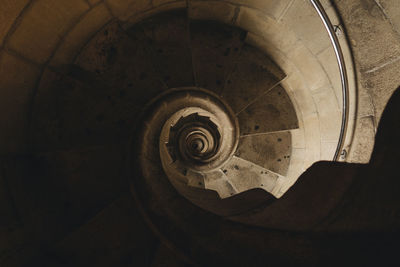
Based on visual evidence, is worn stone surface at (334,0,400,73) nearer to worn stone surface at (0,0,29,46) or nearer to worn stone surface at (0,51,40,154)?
worn stone surface at (0,0,29,46)

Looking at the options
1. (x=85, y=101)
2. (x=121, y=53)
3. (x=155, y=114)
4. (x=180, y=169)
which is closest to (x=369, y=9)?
(x=155, y=114)

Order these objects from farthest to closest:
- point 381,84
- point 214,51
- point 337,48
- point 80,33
→ point 214,51 < point 80,33 < point 337,48 < point 381,84

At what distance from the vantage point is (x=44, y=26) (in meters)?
2.33

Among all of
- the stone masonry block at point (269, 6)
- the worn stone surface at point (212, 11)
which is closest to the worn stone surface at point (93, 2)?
the worn stone surface at point (212, 11)

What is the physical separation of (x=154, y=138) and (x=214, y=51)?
1814 mm

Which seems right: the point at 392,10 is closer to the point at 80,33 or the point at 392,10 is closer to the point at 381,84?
the point at 381,84

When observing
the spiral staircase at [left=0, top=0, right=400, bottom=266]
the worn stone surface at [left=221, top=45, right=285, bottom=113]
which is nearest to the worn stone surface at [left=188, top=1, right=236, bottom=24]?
the spiral staircase at [left=0, top=0, right=400, bottom=266]

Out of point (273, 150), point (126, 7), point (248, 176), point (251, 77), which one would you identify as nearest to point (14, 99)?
point (126, 7)

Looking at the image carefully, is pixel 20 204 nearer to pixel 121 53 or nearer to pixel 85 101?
pixel 85 101

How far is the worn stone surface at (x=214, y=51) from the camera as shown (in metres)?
3.57

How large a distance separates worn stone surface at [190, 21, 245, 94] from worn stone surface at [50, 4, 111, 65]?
1.45m

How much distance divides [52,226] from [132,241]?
1.02 metres

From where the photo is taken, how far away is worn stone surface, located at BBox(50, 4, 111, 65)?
256 cm

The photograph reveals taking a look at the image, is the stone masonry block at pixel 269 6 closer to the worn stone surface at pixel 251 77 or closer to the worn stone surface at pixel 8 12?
the worn stone surface at pixel 251 77
